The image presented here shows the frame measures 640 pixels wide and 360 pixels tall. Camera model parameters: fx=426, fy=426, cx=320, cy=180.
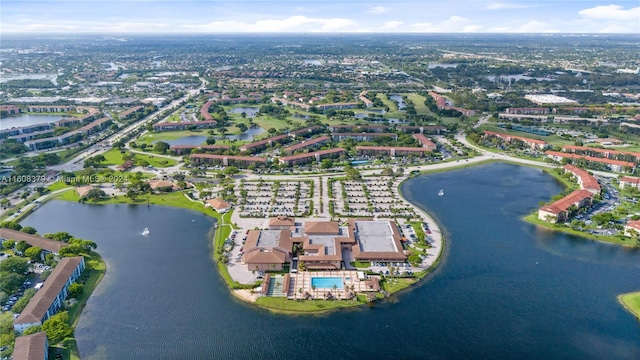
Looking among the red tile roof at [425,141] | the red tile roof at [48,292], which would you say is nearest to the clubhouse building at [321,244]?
the red tile roof at [48,292]

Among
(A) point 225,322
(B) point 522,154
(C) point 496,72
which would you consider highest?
(C) point 496,72

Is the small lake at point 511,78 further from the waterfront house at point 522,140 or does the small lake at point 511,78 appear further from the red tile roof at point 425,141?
the red tile roof at point 425,141

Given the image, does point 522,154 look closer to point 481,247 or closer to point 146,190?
point 481,247

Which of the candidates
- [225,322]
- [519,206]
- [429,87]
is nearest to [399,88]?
[429,87]

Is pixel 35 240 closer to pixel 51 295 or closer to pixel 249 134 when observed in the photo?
pixel 51 295

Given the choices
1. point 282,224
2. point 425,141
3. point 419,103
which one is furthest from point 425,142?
point 419,103

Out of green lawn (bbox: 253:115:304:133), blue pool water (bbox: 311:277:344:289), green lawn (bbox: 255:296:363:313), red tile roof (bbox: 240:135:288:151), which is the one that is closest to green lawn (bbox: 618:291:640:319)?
green lawn (bbox: 255:296:363:313)
